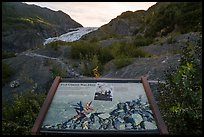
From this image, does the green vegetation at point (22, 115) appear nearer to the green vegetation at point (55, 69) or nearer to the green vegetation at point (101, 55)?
the green vegetation at point (55, 69)

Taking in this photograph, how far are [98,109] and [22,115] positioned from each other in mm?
2163

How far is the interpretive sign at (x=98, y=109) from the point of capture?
4.22 m

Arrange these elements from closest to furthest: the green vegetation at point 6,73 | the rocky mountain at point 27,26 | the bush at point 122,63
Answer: the bush at point 122,63
the green vegetation at point 6,73
the rocky mountain at point 27,26

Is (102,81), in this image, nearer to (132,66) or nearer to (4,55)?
(132,66)

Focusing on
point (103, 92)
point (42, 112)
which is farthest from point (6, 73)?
point (42, 112)

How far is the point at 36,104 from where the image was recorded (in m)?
6.36

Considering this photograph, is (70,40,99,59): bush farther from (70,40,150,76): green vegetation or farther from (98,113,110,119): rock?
(98,113,110,119): rock

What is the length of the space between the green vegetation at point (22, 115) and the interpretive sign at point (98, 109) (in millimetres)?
787

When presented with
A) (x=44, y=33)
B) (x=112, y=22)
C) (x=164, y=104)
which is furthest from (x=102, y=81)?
(x=44, y=33)

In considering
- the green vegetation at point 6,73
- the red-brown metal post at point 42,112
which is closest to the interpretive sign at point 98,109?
the red-brown metal post at point 42,112

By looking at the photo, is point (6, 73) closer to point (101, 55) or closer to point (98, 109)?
point (101, 55)

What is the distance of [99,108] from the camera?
455 cm

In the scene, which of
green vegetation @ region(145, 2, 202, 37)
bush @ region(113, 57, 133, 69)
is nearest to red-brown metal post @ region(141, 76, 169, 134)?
A: bush @ region(113, 57, 133, 69)

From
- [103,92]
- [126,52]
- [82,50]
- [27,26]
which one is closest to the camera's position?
[103,92]
